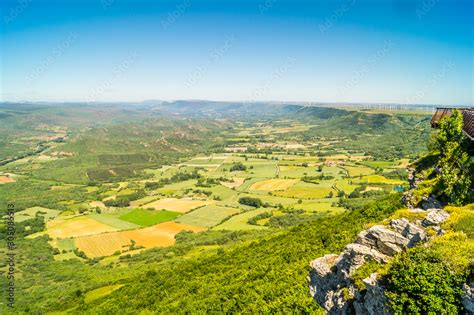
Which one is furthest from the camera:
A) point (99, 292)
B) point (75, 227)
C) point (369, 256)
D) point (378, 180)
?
point (378, 180)

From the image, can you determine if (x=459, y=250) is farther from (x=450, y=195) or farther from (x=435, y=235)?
(x=450, y=195)

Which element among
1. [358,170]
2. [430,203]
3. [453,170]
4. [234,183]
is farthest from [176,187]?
[453,170]

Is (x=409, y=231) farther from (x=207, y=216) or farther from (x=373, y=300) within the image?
(x=207, y=216)

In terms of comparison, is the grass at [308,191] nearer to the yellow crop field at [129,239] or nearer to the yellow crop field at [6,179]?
the yellow crop field at [129,239]

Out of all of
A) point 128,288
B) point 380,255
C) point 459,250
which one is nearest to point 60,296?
point 128,288

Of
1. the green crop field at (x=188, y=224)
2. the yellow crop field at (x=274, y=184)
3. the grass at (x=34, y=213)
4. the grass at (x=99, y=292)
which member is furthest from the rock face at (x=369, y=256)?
the grass at (x=34, y=213)

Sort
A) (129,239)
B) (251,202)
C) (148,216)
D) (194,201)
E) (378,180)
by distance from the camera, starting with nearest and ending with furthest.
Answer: (129,239) → (148,216) → (251,202) → (194,201) → (378,180)
